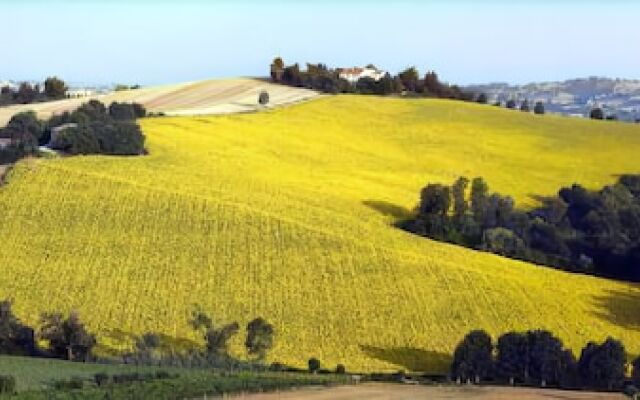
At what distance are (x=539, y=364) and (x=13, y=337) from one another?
1881cm

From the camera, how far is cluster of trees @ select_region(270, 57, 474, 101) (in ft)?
409

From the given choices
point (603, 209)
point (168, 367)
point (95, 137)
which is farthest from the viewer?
point (95, 137)

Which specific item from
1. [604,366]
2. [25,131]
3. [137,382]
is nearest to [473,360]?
[604,366]

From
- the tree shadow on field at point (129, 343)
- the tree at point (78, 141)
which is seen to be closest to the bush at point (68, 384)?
the tree shadow on field at point (129, 343)

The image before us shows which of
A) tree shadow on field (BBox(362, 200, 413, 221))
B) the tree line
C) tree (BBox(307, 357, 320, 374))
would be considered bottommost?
tree (BBox(307, 357, 320, 374))

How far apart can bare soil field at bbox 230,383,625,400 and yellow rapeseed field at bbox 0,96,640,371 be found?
477 centimetres

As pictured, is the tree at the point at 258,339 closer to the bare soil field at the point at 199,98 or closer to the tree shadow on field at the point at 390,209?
the tree shadow on field at the point at 390,209

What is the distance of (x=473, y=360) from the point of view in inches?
1571

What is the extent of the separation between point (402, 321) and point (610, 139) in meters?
60.9

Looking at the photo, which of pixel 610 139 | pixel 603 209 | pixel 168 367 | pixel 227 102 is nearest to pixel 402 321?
pixel 168 367

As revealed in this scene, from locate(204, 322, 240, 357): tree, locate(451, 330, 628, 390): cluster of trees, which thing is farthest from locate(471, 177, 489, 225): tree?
locate(204, 322, 240, 357): tree

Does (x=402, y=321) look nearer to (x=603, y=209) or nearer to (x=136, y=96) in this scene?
(x=603, y=209)

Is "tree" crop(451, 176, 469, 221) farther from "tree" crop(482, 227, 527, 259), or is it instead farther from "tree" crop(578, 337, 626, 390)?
"tree" crop(578, 337, 626, 390)

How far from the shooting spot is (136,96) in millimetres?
122500
